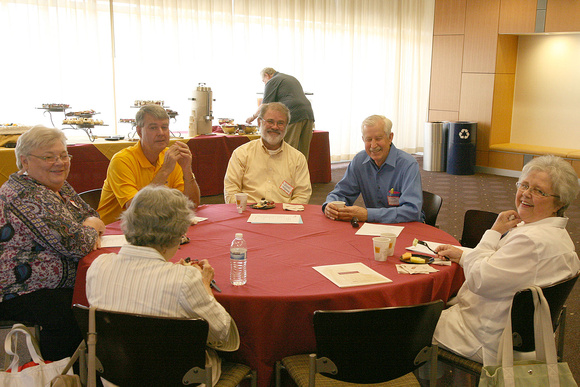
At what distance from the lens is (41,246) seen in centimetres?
237

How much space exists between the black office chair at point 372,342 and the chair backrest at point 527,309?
0.33 metres

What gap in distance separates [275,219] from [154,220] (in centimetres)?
137

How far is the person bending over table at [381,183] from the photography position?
3072 millimetres

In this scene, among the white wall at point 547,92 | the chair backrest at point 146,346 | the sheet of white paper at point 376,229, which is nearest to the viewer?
the chair backrest at point 146,346

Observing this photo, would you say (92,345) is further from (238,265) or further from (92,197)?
(92,197)

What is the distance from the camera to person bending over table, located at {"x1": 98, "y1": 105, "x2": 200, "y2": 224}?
3.24 metres

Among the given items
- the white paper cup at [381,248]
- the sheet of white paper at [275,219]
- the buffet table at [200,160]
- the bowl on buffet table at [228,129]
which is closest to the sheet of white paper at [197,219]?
the sheet of white paper at [275,219]

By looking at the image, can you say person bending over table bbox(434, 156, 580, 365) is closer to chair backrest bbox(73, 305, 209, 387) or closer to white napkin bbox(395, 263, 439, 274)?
white napkin bbox(395, 263, 439, 274)

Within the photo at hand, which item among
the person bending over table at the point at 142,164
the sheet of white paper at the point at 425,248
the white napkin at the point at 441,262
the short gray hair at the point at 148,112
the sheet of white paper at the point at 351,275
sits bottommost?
the white napkin at the point at 441,262

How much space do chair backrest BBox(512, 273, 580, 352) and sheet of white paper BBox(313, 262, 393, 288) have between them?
48cm

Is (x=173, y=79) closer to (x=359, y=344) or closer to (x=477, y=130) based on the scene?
(x=477, y=130)

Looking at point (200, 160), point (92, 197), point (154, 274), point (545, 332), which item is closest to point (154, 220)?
point (154, 274)

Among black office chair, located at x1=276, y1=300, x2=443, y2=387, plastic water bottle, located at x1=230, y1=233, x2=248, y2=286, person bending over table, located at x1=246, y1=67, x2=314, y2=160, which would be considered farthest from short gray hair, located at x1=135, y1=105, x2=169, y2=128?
person bending over table, located at x1=246, y1=67, x2=314, y2=160

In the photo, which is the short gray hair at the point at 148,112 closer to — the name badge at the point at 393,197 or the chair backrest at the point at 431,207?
the name badge at the point at 393,197
